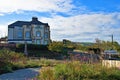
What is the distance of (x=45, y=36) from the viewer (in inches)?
3157

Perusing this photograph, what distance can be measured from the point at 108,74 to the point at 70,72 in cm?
172

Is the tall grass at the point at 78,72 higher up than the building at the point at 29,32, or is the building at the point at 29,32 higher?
the building at the point at 29,32

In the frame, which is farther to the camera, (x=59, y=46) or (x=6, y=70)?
(x=59, y=46)

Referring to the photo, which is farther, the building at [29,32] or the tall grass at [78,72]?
the building at [29,32]

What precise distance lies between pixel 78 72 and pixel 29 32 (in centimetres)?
6709

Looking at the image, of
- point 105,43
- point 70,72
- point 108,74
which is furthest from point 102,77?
point 105,43

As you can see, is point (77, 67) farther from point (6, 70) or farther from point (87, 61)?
point (6, 70)

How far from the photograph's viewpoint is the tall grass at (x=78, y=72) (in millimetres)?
12622

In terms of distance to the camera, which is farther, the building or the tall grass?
the building

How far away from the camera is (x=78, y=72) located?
13203 mm

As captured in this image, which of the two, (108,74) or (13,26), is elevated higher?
(13,26)

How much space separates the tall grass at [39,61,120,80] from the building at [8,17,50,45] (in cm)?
6450

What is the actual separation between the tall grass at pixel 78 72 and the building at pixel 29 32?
64495 millimetres

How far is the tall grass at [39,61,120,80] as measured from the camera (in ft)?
41.4
